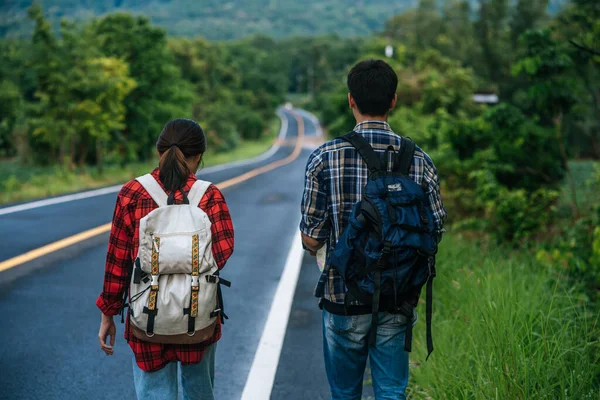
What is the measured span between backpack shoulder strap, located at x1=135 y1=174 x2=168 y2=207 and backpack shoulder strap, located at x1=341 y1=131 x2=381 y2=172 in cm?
80

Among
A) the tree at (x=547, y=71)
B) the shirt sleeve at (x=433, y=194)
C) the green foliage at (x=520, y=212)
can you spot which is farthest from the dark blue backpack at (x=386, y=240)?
the green foliage at (x=520, y=212)

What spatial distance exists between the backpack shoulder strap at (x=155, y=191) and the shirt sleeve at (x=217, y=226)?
6.4 inches

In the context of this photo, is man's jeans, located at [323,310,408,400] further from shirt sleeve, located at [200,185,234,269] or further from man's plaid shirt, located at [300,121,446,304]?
shirt sleeve, located at [200,185,234,269]

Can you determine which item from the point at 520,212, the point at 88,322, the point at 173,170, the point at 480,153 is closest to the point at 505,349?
the point at 173,170

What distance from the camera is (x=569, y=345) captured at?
153 inches

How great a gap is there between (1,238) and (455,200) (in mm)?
8159

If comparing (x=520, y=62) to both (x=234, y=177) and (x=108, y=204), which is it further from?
(x=234, y=177)

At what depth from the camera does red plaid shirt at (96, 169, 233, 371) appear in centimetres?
273

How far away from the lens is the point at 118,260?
9.15ft

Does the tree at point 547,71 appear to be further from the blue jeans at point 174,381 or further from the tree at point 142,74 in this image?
the tree at point 142,74

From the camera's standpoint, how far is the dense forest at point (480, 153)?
3828mm

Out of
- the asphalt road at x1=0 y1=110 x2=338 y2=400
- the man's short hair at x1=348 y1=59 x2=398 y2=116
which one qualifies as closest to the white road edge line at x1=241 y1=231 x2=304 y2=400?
the asphalt road at x1=0 y1=110 x2=338 y2=400

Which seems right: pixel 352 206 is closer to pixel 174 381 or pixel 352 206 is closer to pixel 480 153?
pixel 174 381

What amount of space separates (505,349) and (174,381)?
179 centimetres
